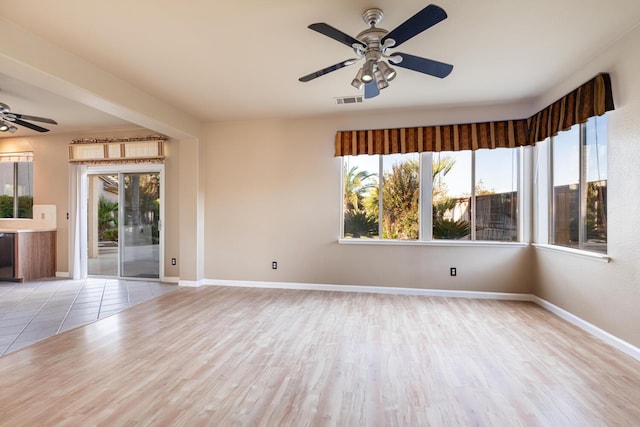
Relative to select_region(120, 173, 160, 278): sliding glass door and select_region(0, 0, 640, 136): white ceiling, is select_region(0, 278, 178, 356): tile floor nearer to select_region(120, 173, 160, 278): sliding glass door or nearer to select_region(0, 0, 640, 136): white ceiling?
select_region(120, 173, 160, 278): sliding glass door

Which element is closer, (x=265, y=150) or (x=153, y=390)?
(x=153, y=390)

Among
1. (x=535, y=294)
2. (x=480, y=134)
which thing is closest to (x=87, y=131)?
(x=480, y=134)

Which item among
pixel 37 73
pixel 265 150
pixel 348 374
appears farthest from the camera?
pixel 265 150

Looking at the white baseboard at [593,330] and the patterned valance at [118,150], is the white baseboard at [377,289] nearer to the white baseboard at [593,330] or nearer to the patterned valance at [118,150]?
the white baseboard at [593,330]

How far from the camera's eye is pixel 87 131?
18.7ft

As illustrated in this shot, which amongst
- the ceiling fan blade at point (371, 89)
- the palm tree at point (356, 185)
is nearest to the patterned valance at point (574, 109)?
the ceiling fan blade at point (371, 89)

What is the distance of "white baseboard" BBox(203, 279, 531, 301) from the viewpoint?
173 inches

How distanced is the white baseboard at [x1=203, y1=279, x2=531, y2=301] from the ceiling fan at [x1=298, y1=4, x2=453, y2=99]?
3.05 metres

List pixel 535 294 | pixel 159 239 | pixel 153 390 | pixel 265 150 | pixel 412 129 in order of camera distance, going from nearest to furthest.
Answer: pixel 153 390 < pixel 535 294 < pixel 412 129 < pixel 265 150 < pixel 159 239

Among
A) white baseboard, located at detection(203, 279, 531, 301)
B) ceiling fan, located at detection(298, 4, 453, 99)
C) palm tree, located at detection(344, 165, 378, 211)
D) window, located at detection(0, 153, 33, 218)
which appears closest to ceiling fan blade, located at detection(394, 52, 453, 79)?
ceiling fan, located at detection(298, 4, 453, 99)

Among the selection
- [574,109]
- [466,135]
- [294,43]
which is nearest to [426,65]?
[294,43]

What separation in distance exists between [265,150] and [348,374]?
12.1 ft

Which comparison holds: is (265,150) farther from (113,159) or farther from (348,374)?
(348,374)

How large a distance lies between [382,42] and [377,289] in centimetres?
342
